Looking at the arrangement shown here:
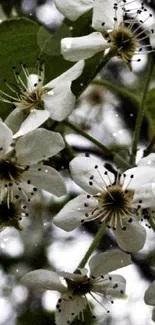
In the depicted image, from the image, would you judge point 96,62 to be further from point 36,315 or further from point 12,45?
point 36,315

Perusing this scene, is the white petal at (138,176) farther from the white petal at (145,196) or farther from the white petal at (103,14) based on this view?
the white petal at (103,14)

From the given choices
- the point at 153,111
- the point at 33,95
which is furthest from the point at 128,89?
the point at 33,95

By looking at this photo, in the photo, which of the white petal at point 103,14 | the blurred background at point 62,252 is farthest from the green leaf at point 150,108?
the white petal at point 103,14

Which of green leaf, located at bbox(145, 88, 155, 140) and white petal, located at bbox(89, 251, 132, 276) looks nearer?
white petal, located at bbox(89, 251, 132, 276)

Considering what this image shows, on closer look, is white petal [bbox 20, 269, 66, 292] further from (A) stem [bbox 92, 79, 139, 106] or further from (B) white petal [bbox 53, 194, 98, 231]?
(A) stem [bbox 92, 79, 139, 106]

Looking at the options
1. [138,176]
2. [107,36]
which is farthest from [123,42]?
[138,176]

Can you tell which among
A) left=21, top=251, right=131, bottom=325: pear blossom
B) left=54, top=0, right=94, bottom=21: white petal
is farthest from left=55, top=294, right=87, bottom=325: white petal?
left=54, top=0, right=94, bottom=21: white petal

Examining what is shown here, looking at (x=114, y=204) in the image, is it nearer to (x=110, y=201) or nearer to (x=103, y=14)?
(x=110, y=201)
